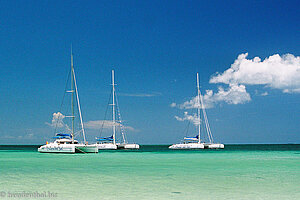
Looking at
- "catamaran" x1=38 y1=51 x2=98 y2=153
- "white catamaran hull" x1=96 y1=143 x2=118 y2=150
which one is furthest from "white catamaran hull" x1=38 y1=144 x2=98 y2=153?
"white catamaran hull" x1=96 y1=143 x2=118 y2=150

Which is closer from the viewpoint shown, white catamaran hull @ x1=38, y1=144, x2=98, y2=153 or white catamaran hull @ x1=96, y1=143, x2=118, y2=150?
white catamaran hull @ x1=38, y1=144, x2=98, y2=153

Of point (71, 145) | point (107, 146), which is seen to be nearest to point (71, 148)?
Result: point (71, 145)

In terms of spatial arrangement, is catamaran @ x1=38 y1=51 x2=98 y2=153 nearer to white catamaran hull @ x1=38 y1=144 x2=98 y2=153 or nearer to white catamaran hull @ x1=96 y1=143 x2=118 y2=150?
white catamaran hull @ x1=38 y1=144 x2=98 y2=153

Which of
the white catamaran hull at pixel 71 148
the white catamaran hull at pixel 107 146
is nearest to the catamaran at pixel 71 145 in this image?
the white catamaran hull at pixel 71 148

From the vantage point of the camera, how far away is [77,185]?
20578mm

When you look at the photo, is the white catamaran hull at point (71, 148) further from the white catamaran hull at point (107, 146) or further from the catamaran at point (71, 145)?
the white catamaran hull at point (107, 146)

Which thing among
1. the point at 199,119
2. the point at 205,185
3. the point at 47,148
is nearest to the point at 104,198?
the point at 205,185

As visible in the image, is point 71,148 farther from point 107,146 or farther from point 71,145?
point 107,146

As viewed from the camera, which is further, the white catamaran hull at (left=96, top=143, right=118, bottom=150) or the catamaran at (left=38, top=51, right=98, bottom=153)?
the white catamaran hull at (left=96, top=143, right=118, bottom=150)

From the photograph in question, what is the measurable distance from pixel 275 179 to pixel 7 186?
15911mm

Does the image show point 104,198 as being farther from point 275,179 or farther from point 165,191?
point 275,179

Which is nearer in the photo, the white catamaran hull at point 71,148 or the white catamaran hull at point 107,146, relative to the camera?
the white catamaran hull at point 71,148

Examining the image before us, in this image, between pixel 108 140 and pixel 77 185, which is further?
pixel 108 140

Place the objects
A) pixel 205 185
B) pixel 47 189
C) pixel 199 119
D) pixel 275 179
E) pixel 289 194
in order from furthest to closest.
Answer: pixel 199 119
pixel 275 179
pixel 205 185
pixel 47 189
pixel 289 194
